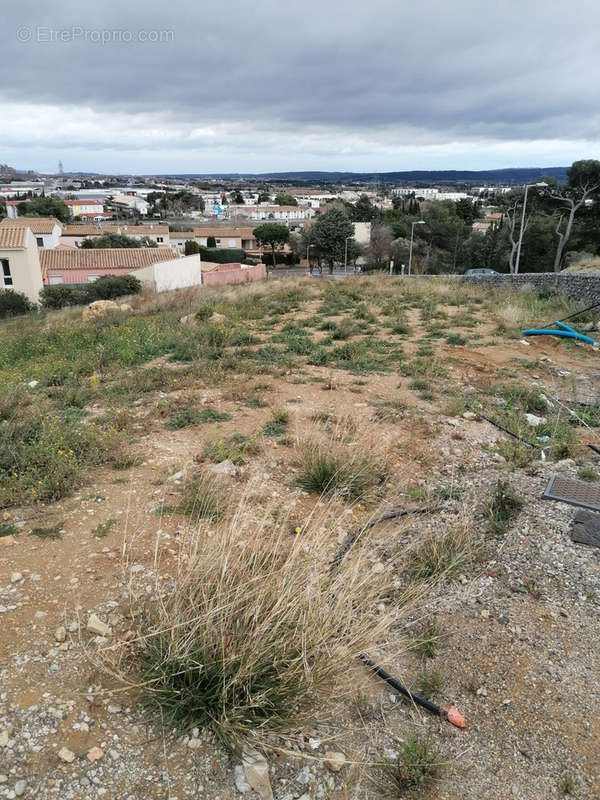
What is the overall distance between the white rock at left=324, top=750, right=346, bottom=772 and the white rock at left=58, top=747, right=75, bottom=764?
108 cm

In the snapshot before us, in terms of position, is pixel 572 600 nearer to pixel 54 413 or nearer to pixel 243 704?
pixel 243 704

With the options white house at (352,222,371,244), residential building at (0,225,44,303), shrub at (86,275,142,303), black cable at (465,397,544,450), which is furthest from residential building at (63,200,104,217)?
black cable at (465,397,544,450)

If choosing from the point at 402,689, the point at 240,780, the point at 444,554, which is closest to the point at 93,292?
the point at 444,554

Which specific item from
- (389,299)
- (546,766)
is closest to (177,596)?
(546,766)

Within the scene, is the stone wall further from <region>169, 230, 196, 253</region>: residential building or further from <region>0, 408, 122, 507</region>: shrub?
<region>169, 230, 196, 253</region>: residential building

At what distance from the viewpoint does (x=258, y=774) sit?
2182 mm

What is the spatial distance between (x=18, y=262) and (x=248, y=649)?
1270 inches

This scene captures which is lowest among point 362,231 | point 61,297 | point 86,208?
point 61,297

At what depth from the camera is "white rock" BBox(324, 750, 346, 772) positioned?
7.50 feet

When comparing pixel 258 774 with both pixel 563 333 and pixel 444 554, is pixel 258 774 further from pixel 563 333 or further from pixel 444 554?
pixel 563 333

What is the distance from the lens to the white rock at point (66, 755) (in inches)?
86.1

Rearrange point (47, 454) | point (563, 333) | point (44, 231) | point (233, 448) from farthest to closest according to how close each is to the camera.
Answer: point (44, 231) → point (563, 333) → point (233, 448) → point (47, 454)

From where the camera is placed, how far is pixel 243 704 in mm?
2344

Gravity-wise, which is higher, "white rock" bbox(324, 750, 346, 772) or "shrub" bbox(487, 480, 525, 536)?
"shrub" bbox(487, 480, 525, 536)
